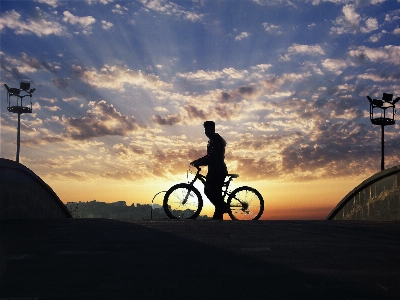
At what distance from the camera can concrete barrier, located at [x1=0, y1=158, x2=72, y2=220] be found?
52.5ft

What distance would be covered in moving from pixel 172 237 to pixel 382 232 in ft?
12.1

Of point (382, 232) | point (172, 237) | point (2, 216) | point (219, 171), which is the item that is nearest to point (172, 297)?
point (172, 237)

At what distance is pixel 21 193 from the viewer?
715 inches

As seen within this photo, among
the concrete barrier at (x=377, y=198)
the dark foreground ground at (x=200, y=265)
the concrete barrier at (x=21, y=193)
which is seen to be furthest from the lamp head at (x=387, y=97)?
the dark foreground ground at (x=200, y=265)

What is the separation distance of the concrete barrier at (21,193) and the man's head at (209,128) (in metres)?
6.19

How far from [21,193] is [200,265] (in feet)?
46.4

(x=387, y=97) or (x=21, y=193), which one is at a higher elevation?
→ (x=387, y=97)

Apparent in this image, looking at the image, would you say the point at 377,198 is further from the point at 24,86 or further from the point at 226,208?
the point at 24,86

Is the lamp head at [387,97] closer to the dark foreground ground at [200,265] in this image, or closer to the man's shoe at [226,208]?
the man's shoe at [226,208]

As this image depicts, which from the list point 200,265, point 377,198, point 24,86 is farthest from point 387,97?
point 200,265

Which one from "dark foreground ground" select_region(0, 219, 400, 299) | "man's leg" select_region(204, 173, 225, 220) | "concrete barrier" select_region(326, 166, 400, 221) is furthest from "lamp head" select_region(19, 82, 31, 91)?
"dark foreground ground" select_region(0, 219, 400, 299)

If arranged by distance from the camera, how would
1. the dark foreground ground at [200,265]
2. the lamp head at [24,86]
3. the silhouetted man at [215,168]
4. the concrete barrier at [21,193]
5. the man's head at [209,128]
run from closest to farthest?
the dark foreground ground at [200,265], the man's head at [209,128], the silhouetted man at [215,168], the concrete barrier at [21,193], the lamp head at [24,86]

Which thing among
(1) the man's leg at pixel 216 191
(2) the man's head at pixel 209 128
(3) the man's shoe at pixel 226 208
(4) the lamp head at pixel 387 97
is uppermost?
(4) the lamp head at pixel 387 97

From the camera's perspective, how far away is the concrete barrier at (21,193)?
16016 mm
